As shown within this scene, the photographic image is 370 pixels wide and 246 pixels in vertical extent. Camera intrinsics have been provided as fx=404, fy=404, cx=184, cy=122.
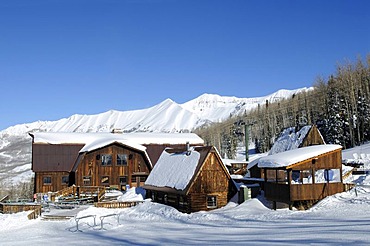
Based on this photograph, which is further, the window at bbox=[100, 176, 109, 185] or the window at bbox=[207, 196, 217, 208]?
the window at bbox=[100, 176, 109, 185]

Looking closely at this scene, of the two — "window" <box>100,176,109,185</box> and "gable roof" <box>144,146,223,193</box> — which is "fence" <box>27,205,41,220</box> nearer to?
"gable roof" <box>144,146,223,193</box>

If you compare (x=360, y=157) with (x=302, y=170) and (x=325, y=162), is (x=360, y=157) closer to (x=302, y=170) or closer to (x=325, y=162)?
(x=325, y=162)

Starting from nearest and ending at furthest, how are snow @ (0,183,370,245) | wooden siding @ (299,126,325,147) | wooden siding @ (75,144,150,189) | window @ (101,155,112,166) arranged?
snow @ (0,183,370,245) → wooden siding @ (299,126,325,147) → wooden siding @ (75,144,150,189) → window @ (101,155,112,166)

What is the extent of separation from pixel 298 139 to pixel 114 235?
85.3 ft

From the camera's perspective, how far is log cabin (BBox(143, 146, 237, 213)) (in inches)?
1104

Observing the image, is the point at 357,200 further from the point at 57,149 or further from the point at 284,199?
the point at 57,149

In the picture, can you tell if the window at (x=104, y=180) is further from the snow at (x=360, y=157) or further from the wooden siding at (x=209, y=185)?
the snow at (x=360, y=157)

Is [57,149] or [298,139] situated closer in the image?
[298,139]

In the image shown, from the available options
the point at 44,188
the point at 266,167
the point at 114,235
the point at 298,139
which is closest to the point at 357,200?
the point at 266,167

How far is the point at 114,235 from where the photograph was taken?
19.4m

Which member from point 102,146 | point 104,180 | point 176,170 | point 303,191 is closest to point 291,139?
point 176,170

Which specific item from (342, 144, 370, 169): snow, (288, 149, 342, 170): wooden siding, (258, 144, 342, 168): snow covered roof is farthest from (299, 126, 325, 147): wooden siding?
(288, 149, 342, 170): wooden siding

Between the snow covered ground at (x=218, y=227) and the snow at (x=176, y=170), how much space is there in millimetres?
2166

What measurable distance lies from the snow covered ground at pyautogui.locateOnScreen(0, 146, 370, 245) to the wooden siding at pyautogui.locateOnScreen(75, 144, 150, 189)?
1528 cm
